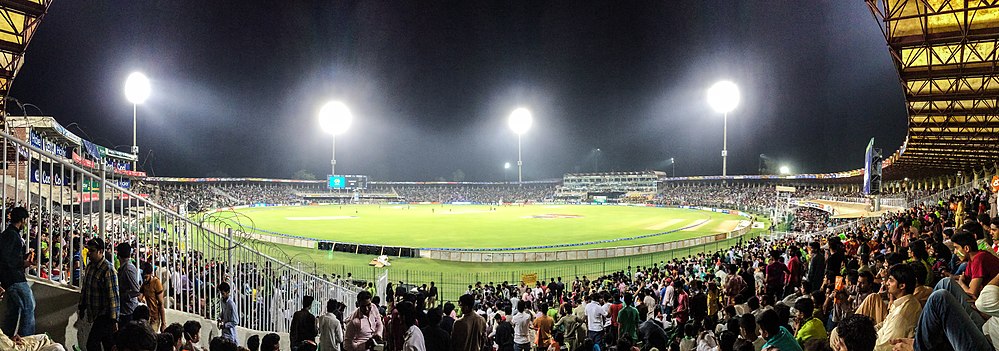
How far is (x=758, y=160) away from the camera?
112875mm

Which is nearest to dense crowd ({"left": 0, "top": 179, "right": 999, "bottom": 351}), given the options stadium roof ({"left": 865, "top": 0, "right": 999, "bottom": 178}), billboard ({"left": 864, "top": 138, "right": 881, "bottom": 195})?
stadium roof ({"left": 865, "top": 0, "right": 999, "bottom": 178})

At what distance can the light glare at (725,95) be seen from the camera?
73.6 meters

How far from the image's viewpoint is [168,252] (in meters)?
6.61

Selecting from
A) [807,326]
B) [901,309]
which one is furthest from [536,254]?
[901,309]

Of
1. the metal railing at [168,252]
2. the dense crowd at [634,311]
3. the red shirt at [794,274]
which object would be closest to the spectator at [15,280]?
the dense crowd at [634,311]

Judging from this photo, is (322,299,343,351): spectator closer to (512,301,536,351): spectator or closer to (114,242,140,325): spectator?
(114,242,140,325): spectator

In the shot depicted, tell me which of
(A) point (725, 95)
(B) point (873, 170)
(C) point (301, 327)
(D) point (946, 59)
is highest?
(A) point (725, 95)

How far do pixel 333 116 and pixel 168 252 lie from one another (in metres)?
91.3

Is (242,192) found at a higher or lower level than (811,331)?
lower

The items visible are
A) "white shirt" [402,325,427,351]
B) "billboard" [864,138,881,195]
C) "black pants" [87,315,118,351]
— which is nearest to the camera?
"black pants" [87,315,118,351]

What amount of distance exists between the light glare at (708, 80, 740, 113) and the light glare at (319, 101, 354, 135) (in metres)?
67.0

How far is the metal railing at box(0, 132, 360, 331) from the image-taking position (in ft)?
17.8

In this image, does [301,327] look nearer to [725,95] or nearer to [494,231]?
[494,231]

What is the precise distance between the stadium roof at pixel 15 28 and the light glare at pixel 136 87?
4576 centimetres
